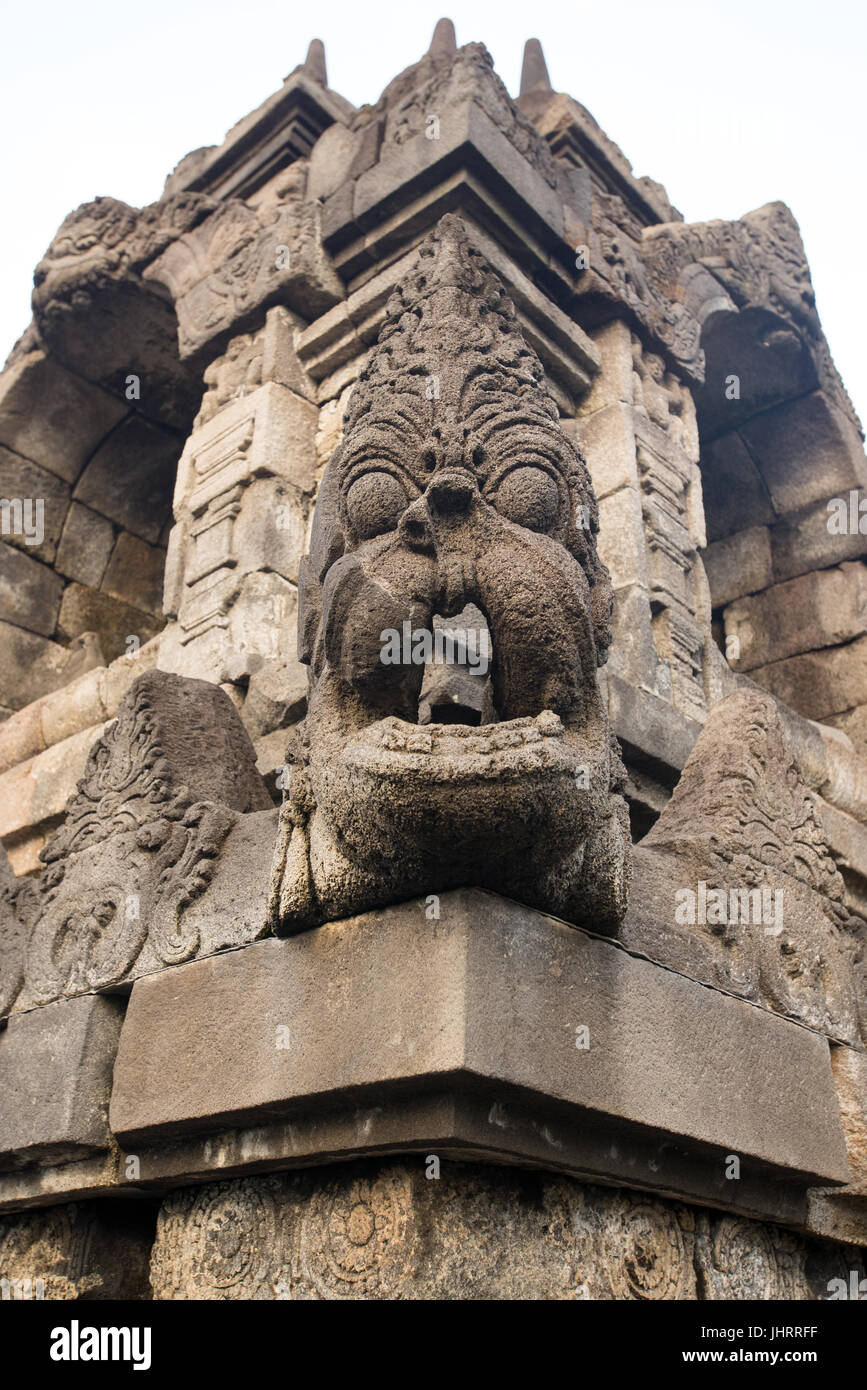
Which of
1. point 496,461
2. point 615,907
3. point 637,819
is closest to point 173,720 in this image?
point 496,461

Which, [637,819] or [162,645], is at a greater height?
[162,645]

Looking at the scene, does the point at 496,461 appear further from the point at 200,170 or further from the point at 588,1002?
the point at 200,170

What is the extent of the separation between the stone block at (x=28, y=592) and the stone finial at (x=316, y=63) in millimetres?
3223

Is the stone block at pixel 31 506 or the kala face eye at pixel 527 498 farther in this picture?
the stone block at pixel 31 506

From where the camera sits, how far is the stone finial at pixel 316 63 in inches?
246

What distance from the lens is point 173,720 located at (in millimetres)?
2951

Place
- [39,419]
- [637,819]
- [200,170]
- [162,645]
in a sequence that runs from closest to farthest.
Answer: [637,819], [162,645], [200,170], [39,419]

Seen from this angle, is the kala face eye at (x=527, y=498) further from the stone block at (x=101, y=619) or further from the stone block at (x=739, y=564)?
the stone block at (x=739, y=564)

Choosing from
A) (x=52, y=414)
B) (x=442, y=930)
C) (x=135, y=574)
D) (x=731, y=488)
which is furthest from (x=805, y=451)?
(x=442, y=930)

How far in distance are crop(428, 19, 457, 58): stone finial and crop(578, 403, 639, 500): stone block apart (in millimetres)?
2177

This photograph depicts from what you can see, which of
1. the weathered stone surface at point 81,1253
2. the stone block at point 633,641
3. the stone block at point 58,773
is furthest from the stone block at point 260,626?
the weathered stone surface at point 81,1253

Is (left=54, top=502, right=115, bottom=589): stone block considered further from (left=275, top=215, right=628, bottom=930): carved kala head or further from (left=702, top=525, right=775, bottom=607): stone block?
(left=275, top=215, right=628, bottom=930): carved kala head

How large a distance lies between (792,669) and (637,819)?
303 cm

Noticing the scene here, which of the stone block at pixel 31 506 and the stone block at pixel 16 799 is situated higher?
the stone block at pixel 31 506
